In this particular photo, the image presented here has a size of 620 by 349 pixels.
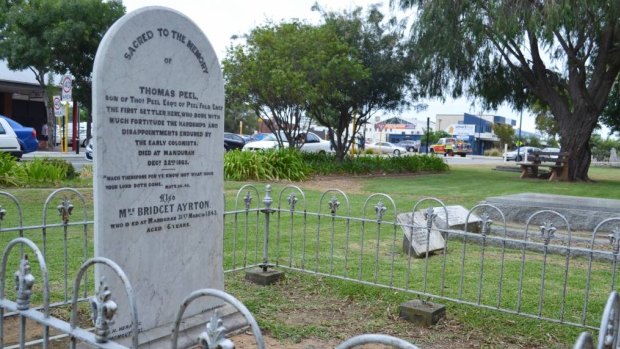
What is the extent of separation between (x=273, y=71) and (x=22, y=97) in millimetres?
22804

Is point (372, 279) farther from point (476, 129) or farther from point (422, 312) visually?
point (476, 129)

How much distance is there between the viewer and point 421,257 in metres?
7.28

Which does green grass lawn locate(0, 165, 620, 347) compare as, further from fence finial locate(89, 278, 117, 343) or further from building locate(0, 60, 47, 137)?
building locate(0, 60, 47, 137)

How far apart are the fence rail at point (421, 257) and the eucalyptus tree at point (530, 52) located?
11182 millimetres

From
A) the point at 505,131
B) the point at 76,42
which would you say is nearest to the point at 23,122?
the point at 76,42

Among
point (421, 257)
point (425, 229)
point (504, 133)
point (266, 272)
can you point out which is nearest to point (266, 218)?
point (266, 272)

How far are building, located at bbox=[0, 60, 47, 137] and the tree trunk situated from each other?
2637cm

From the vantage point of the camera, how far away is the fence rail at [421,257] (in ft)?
15.9

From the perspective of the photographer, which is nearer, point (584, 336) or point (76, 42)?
point (584, 336)

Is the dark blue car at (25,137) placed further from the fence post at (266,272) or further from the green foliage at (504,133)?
the green foliage at (504,133)

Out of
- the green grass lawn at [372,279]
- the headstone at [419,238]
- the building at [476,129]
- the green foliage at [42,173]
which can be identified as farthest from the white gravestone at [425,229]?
the building at [476,129]

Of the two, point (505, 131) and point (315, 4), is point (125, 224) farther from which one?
point (505, 131)

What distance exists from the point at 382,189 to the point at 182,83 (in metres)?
12.3

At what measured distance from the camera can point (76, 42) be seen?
26.1 m
